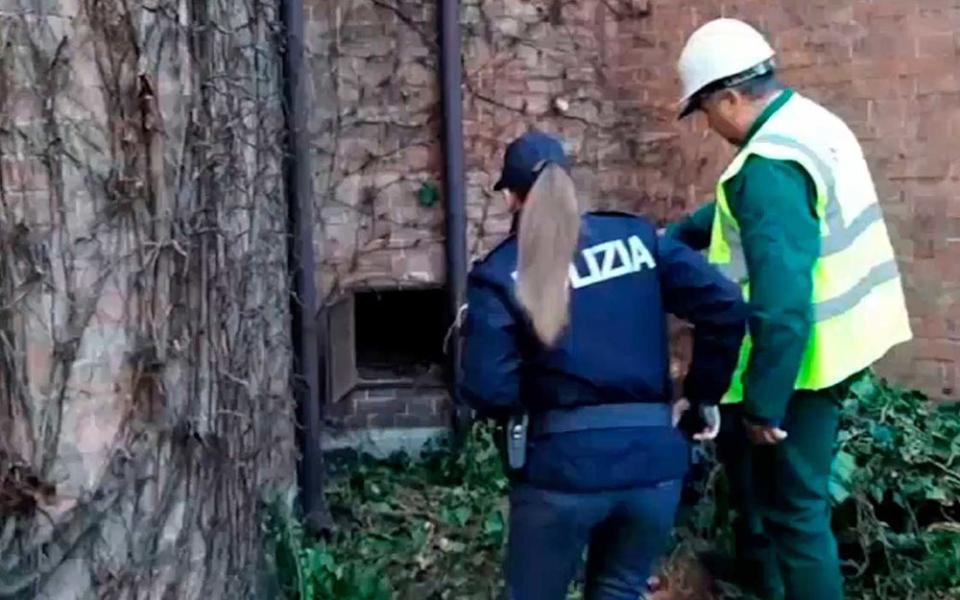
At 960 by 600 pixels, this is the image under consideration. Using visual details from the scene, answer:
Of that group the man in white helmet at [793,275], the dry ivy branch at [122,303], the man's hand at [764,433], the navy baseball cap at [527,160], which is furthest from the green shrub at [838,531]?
the navy baseball cap at [527,160]

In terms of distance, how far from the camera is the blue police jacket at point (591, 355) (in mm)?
3527

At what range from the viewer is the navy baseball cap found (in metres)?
3.56

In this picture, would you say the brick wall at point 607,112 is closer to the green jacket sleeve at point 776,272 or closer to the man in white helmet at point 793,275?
the man in white helmet at point 793,275

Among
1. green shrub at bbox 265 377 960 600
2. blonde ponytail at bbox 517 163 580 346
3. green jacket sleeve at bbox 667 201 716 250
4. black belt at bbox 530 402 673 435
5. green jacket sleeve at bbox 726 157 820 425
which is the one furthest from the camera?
green shrub at bbox 265 377 960 600

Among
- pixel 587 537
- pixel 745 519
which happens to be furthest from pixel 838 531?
pixel 587 537

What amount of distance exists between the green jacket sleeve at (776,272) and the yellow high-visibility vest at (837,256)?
9cm

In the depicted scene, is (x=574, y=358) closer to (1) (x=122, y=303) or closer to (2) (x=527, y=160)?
(2) (x=527, y=160)

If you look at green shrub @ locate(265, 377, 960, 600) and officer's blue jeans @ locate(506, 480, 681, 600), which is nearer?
officer's blue jeans @ locate(506, 480, 681, 600)

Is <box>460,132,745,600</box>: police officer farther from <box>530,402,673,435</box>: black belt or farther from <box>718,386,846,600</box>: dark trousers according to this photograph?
<box>718,386,846,600</box>: dark trousers

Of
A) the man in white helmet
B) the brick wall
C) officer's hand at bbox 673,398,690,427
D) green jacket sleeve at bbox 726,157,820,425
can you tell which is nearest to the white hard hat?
the man in white helmet

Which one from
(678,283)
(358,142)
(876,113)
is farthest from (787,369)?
(358,142)

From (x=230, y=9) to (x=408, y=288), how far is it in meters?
2.60

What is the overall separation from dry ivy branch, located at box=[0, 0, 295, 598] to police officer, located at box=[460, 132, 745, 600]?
109 cm

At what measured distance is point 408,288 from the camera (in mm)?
6934
